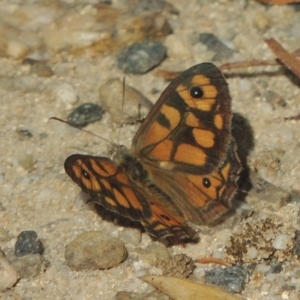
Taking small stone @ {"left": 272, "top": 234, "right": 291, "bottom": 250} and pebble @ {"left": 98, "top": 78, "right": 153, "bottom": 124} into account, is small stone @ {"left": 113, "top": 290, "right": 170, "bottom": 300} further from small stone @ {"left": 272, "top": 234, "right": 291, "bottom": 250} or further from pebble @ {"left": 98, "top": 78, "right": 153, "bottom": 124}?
pebble @ {"left": 98, "top": 78, "right": 153, "bottom": 124}

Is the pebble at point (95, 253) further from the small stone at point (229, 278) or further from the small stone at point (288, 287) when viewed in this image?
the small stone at point (288, 287)

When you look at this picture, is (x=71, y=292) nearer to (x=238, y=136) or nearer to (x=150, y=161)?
(x=150, y=161)

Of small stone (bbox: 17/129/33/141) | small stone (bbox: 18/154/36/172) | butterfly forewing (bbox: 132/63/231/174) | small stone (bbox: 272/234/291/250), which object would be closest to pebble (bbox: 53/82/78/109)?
small stone (bbox: 17/129/33/141)

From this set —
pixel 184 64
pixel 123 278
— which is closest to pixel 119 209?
pixel 123 278

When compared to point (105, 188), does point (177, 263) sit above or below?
below

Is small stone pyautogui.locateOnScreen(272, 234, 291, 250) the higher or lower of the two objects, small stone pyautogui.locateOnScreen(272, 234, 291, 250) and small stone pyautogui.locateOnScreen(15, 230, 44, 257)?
the higher

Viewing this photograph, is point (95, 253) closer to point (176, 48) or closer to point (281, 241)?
point (281, 241)

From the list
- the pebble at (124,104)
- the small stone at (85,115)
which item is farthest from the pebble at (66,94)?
the pebble at (124,104)
